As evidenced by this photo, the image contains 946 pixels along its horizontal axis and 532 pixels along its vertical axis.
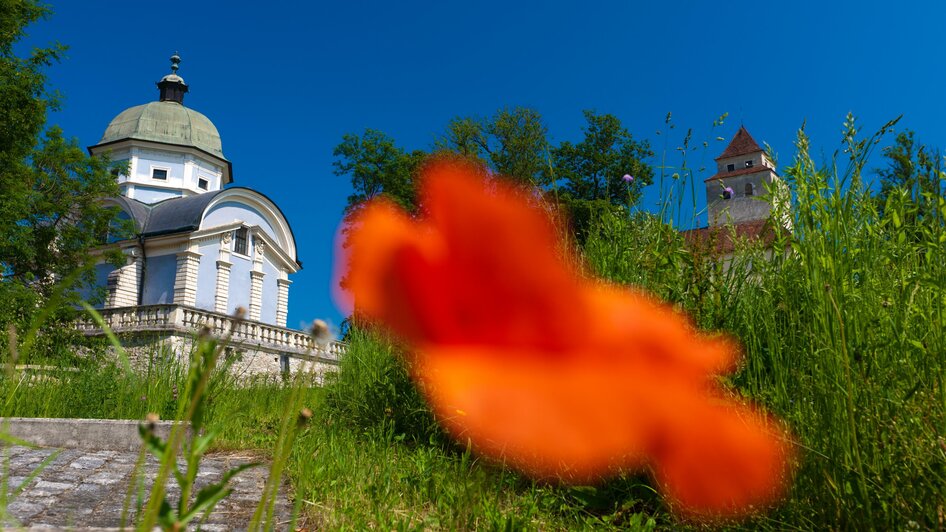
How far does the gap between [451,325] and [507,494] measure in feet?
3.21

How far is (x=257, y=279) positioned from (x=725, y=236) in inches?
1233

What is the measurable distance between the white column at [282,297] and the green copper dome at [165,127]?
40.2ft

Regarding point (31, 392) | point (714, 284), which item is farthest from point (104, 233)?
point (714, 284)

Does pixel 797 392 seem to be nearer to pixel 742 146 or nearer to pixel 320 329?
pixel 320 329

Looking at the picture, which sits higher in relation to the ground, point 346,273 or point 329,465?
point 346,273

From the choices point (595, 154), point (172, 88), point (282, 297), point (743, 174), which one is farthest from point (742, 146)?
point (172, 88)

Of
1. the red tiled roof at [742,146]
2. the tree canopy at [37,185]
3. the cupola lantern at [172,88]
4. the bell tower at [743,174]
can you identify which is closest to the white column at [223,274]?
the tree canopy at [37,185]

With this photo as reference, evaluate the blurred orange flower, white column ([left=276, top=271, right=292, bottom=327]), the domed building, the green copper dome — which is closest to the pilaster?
the domed building

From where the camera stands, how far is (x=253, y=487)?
3465 mm

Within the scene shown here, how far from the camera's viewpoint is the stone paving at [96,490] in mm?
2748

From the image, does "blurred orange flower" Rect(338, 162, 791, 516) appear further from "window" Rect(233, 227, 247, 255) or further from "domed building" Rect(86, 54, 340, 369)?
"window" Rect(233, 227, 247, 255)

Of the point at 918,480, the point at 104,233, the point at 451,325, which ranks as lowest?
the point at 918,480

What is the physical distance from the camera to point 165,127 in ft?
135

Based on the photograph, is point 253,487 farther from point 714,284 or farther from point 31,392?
point 31,392
